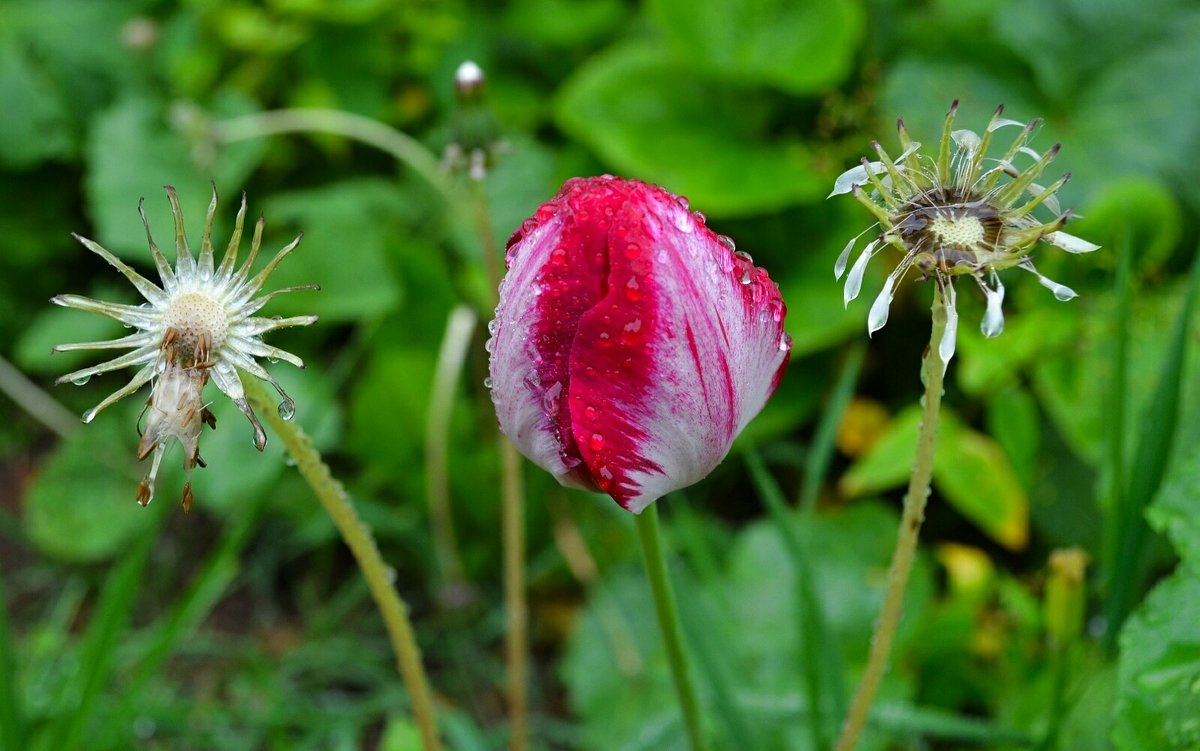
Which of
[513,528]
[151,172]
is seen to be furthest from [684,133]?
[513,528]

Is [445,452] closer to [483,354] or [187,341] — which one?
[483,354]

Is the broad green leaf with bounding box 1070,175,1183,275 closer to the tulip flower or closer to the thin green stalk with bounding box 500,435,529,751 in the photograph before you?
the thin green stalk with bounding box 500,435,529,751

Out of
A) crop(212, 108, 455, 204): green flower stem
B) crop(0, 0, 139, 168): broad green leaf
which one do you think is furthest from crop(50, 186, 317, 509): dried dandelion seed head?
crop(0, 0, 139, 168): broad green leaf

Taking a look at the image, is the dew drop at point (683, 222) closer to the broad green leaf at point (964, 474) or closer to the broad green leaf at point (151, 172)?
the broad green leaf at point (964, 474)

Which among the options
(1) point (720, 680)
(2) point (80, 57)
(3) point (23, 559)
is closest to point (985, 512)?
(1) point (720, 680)

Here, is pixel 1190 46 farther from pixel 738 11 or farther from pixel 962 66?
pixel 738 11

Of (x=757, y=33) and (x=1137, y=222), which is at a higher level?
(x=757, y=33)
